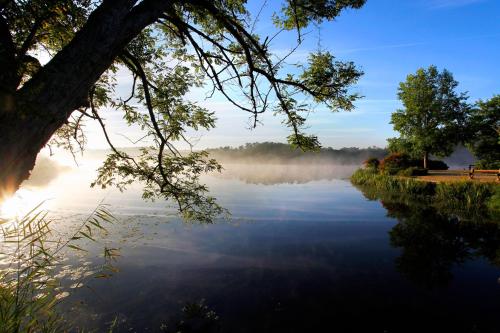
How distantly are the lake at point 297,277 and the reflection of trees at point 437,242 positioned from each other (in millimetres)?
49

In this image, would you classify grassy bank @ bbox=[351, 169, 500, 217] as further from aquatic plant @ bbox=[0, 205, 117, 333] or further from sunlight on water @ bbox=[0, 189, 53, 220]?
sunlight on water @ bbox=[0, 189, 53, 220]

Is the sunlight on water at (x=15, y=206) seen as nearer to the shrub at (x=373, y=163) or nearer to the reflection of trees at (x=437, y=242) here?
the reflection of trees at (x=437, y=242)

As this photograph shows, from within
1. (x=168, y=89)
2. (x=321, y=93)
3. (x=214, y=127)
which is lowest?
(x=214, y=127)

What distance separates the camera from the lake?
8.01m

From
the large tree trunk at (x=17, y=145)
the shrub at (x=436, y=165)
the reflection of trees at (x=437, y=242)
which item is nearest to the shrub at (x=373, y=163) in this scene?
the shrub at (x=436, y=165)

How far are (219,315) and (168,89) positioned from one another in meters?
6.22

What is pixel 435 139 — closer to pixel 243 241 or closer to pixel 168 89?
pixel 243 241

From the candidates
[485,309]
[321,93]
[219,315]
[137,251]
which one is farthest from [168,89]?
[485,309]

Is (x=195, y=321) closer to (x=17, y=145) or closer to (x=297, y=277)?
(x=297, y=277)

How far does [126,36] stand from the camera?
313cm

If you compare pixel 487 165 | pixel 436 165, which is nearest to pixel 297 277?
pixel 487 165

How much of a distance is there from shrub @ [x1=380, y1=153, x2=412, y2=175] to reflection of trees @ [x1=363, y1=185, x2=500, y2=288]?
17.0m

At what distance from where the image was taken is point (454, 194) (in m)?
23.4

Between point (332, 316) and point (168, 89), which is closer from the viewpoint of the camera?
point (168, 89)
